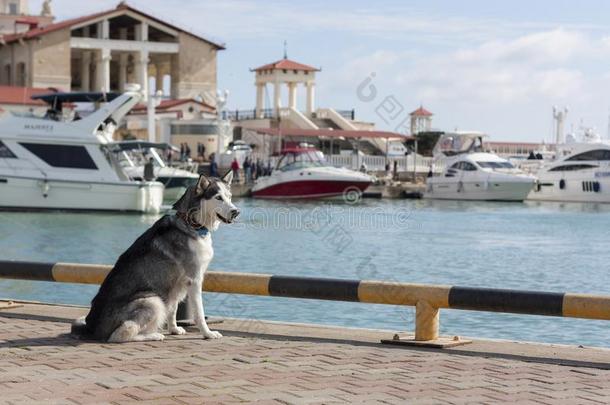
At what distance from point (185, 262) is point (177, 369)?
5.10 ft

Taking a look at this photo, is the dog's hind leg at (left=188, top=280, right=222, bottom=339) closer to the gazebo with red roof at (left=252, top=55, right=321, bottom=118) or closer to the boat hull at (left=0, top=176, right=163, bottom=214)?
the boat hull at (left=0, top=176, right=163, bottom=214)

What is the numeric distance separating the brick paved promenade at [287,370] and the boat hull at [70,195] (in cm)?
3345

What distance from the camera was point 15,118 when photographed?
43.8 meters

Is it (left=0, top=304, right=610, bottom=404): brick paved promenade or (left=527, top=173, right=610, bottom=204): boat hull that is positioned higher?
(left=527, top=173, right=610, bottom=204): boat hull

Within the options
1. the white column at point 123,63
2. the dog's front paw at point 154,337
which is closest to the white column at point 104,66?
the white column at point 123,63

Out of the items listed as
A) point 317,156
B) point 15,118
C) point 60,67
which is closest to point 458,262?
point 15,118

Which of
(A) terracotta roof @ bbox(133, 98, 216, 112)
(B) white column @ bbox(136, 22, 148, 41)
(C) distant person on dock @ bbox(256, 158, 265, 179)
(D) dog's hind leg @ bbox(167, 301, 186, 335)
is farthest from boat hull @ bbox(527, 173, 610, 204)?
(D) dog's hind leg @ bbox(167, 301, 186, 335)

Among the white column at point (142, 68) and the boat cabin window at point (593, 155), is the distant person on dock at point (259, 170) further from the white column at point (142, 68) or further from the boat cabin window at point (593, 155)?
the white column at point (142, 68)

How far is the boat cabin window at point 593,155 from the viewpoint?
219ft

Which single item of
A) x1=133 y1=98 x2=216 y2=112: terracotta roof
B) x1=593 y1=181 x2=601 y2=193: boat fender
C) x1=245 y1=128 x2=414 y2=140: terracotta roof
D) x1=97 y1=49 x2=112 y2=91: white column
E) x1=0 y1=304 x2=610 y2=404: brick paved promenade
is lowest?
x1=0 y1=304 x2=610 y2=404: brick paved promenade

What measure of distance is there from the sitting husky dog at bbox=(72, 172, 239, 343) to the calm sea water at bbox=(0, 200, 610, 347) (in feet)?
4.22

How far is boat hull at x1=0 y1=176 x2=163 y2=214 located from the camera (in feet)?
146

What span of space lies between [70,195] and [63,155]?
1514 millimetres

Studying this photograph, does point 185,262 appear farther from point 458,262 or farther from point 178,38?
point 178,38
